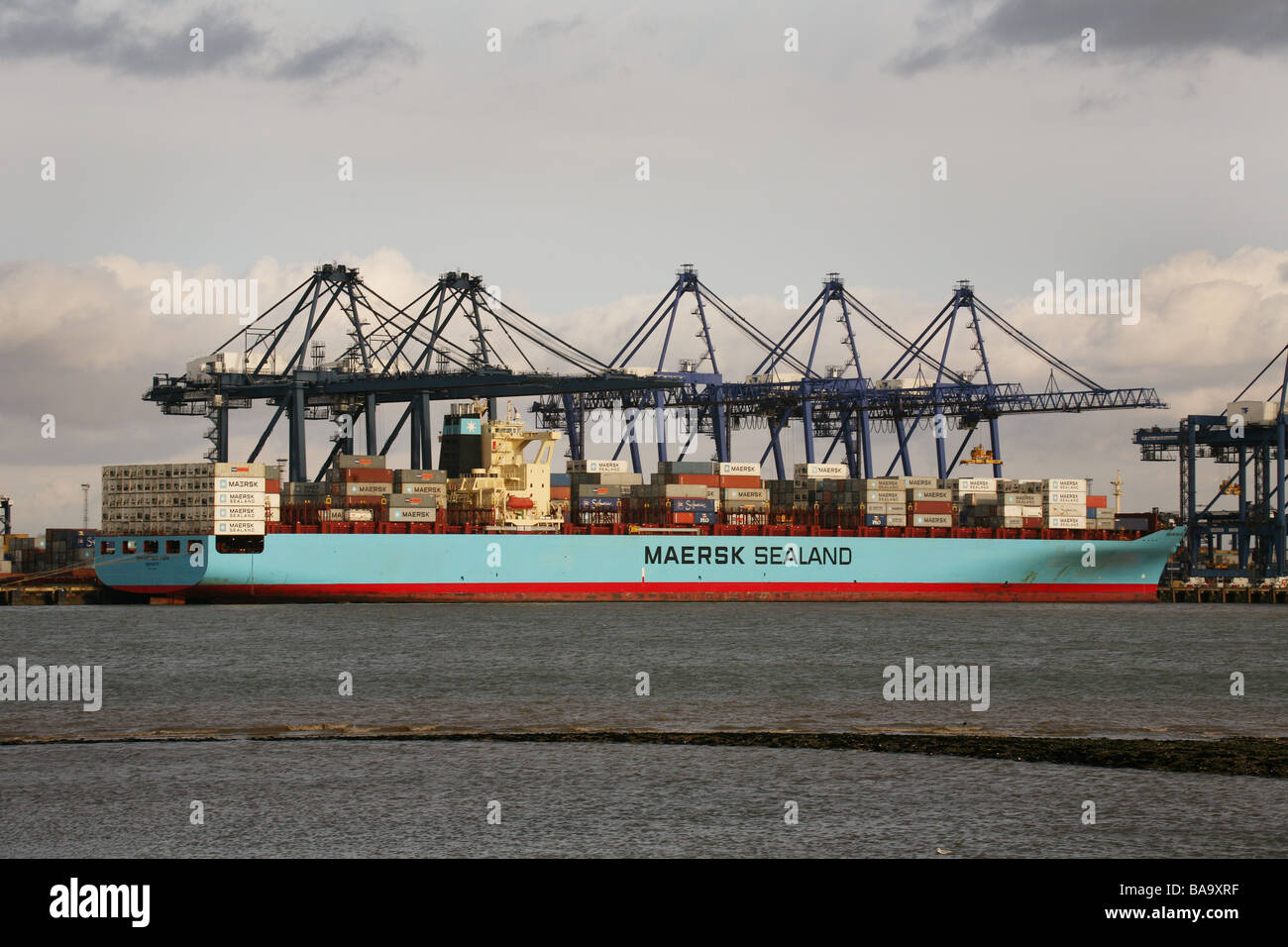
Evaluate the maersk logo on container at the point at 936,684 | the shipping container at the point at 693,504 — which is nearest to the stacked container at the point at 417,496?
the shipping container at the point at 693,504

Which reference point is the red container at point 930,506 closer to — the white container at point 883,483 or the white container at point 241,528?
the white container at point 883,483

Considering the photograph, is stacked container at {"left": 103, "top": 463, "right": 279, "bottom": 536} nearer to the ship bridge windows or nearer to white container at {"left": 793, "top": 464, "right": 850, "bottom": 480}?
the ship bridge windows

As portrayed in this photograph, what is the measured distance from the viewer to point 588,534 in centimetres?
8688

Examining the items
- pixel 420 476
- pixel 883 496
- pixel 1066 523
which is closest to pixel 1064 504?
pixel 1066 523

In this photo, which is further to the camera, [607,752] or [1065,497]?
[1065,497]

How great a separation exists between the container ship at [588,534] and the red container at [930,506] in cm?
22

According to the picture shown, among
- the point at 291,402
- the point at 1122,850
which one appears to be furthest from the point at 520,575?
the point at 1122,850

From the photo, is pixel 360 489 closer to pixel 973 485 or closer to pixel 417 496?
pixel 417 496

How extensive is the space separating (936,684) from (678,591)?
161ft

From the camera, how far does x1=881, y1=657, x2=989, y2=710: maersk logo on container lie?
119 ft

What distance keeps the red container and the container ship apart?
216mm
